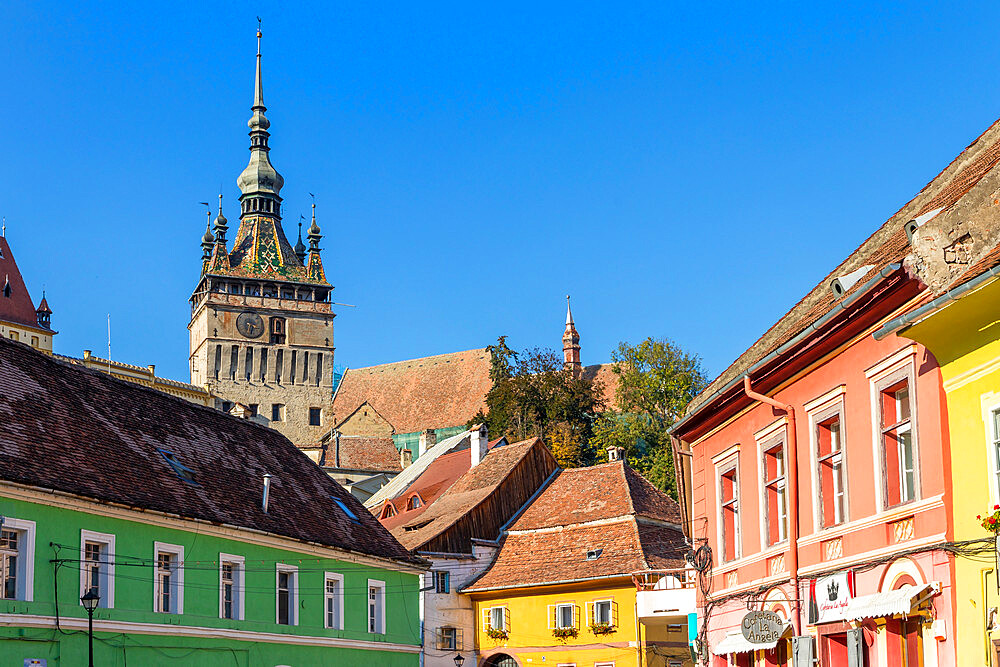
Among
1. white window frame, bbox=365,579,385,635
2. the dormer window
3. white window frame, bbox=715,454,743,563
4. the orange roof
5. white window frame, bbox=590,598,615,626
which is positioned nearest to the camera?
white window frame, bbox=715,454,743,563

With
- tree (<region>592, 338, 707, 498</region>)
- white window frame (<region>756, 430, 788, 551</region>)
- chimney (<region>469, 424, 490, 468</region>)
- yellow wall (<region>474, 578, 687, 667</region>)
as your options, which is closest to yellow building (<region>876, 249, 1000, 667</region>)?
white window frame (<region>756, 430, 788, 551</region>)

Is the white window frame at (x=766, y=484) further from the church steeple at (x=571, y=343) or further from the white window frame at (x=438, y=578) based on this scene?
the church steeple at (x=571, y=343)

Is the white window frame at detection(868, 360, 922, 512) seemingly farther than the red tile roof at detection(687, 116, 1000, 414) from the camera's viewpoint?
No

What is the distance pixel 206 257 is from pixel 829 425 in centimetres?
10662

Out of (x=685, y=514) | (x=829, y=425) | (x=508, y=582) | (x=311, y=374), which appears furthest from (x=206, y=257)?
(x=829, y=425)

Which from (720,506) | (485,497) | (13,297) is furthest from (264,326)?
(720,506)

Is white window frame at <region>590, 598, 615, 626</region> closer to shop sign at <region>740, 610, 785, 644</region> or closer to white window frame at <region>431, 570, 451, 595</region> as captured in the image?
white window frame at <region>431, 570, 451, 595</region>

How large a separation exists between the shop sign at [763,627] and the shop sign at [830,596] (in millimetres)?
834

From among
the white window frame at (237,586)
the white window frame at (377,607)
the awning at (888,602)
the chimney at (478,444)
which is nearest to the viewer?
the awning at (888,602)

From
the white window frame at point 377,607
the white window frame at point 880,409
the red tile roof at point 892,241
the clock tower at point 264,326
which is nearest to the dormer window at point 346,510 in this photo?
the white window frame at point 377,607

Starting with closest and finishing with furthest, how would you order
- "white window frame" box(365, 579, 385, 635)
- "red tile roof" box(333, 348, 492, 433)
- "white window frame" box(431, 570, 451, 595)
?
"white window frame" box(365, 579, 385, 635) → "white window frame" box(431, 570, 451, 595) → "red tile roof" box(333, 348, 492, 433)

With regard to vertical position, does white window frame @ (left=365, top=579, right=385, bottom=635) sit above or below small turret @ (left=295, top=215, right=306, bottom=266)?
below

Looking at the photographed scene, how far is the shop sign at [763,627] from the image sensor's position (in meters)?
18.4

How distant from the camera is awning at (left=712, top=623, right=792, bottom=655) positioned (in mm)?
18538
